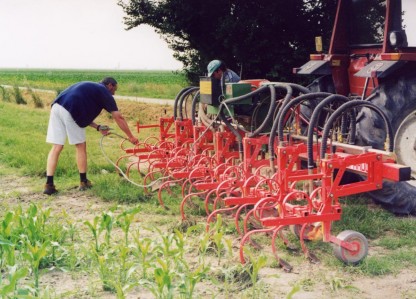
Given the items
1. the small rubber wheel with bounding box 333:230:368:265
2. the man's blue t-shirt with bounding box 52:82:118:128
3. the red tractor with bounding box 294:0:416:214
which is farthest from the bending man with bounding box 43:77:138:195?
the small rubber wheel with bounding box 333:230:368:265

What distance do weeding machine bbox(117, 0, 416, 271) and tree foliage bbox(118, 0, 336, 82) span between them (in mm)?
2804

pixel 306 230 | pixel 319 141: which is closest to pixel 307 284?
pixel 306 230

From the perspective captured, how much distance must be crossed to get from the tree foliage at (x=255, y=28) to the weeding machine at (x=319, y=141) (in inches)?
110

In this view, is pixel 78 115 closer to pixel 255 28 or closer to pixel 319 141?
pixel 319 141

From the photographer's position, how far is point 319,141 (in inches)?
217

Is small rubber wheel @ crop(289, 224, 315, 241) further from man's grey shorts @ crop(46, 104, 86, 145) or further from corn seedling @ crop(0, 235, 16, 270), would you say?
man's grey shorts @ crop(46, 104, 86, 145)

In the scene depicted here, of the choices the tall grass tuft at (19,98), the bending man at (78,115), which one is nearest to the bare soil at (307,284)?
the bending man at (78,115)

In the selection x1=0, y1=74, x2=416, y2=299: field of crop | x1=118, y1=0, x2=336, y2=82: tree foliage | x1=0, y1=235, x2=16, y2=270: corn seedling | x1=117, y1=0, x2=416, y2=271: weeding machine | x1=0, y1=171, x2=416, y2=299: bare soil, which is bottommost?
x1=0, y1=171, x2=416, y2=299: bare soil

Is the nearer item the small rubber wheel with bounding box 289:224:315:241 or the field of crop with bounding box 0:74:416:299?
the field of crop with bounding box 0:74:416:299

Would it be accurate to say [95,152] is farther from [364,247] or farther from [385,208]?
[364,247]

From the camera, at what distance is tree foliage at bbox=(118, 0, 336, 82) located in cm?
1000

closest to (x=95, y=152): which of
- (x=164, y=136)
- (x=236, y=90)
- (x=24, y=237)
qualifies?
(x=164, y=136)

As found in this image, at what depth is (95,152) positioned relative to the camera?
9445 millimetres

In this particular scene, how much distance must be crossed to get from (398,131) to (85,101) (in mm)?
3720
